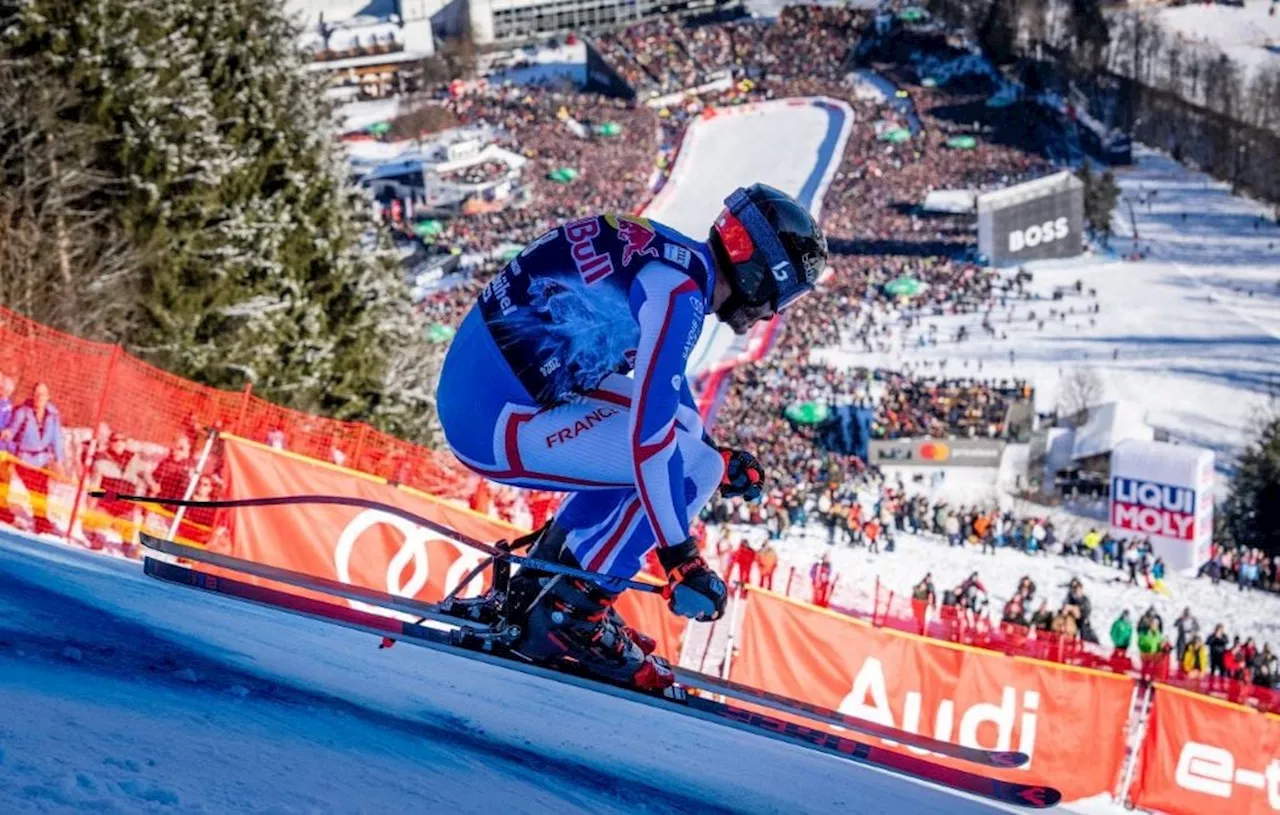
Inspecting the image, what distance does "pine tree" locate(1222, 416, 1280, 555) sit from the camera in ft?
94.9

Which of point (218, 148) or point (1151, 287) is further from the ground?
point (218, 148)

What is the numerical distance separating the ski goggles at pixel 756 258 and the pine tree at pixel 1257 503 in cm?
2795

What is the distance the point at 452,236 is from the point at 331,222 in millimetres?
39350

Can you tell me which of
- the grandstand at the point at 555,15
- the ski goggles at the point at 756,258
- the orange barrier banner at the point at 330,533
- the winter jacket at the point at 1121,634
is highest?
the grandstand at the point at 555,15

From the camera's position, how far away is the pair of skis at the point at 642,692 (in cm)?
414

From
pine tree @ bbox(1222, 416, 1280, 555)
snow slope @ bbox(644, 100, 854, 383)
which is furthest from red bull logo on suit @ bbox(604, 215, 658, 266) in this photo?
snow slope @ bbox(644, 100, 854, 383)

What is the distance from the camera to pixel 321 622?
15.4ft

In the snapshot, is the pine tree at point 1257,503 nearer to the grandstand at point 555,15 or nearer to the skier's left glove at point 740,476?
the skier's left glove at point 740,476

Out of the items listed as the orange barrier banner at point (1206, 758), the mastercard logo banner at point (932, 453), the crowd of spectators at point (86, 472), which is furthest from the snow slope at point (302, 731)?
the mastercard logo banner at point (932, 453)

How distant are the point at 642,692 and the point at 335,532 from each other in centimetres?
478

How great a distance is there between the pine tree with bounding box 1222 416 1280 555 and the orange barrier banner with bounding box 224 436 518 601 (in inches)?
977

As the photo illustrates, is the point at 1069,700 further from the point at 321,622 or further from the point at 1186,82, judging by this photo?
the point at 1186,82

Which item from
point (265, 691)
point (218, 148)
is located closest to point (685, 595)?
point (265, 691)

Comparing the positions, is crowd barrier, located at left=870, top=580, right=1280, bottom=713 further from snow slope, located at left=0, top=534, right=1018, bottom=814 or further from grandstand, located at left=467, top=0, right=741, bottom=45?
grandstand, located at left=467, top=0, right=741, bottom=45
